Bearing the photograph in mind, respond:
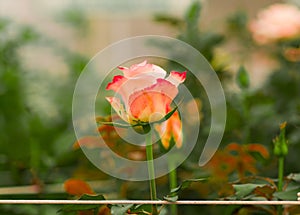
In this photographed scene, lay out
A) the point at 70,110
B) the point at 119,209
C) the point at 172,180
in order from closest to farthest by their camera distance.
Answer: the point at 119,209
the point at 172,180
the point at 70,110

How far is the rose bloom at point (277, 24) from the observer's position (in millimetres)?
989

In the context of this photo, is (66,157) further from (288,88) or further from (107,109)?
→ (288,88)

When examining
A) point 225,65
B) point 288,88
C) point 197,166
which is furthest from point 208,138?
point 288,88

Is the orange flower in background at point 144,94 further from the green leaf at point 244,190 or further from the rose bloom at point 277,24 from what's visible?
the rose bloom at point 277,24

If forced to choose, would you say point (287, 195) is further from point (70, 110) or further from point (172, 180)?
point (70, 110)

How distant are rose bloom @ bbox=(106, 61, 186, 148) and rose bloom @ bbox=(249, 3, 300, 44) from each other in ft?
1.91

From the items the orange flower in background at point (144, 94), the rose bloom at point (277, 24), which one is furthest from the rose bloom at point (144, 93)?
the rose bloom at point (277, 24)

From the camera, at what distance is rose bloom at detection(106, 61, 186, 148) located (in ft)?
1.42

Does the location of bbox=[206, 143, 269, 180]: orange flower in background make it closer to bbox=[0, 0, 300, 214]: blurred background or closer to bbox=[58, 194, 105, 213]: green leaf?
bbox=[0, 0, 300, 214]: blurred background

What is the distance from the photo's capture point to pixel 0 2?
1.29 metres

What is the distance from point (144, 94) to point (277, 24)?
1.99ft

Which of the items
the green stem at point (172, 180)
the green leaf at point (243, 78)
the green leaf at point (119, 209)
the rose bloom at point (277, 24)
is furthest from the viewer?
the rose bloom at point (277, 24)

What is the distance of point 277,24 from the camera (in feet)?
3.26

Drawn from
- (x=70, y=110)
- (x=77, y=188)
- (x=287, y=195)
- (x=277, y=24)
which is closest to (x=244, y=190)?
(x=287, y=195)
